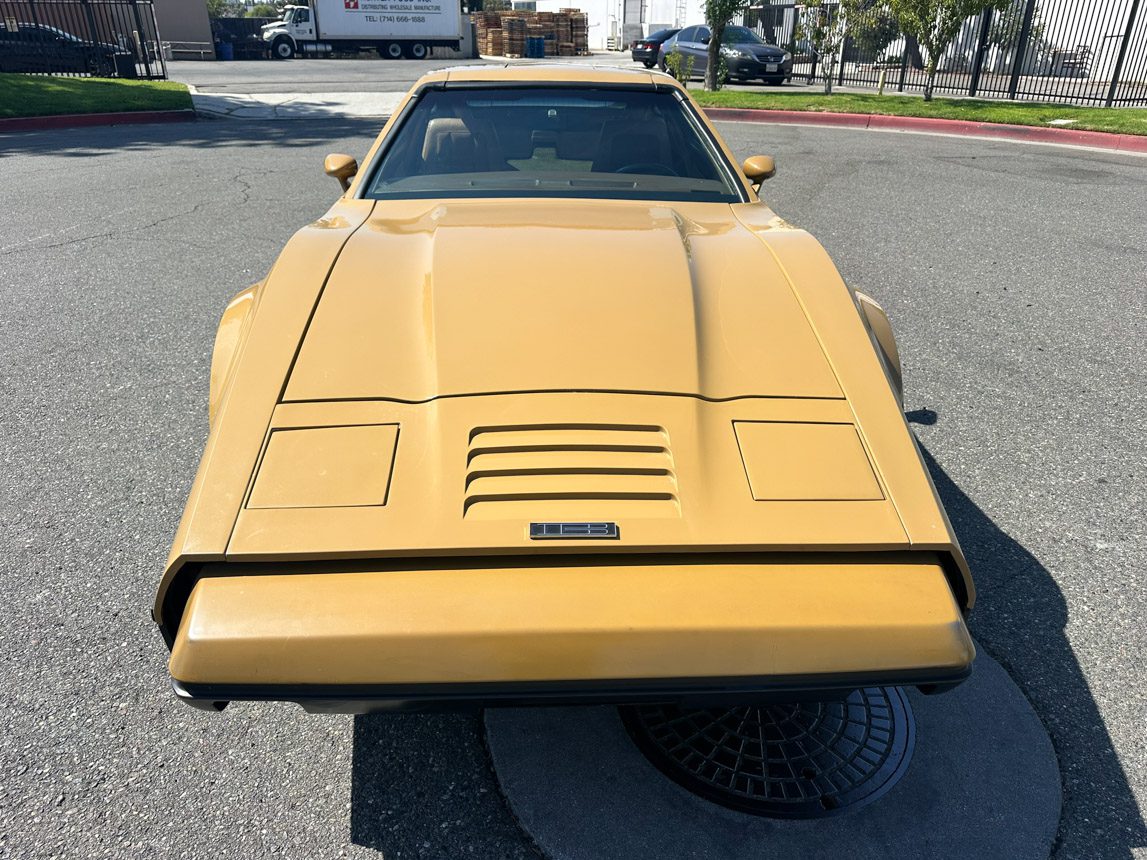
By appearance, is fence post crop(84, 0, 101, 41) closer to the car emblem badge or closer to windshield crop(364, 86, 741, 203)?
windshield crop(364, 86, 741, 203)

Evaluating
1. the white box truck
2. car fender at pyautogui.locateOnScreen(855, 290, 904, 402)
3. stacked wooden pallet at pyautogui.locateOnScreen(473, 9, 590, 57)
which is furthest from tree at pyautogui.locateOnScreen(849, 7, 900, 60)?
the white box truck

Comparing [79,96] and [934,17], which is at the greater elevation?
[934,17]

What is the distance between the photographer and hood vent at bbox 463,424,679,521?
66.7 inches

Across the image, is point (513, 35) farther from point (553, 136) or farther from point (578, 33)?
point (553, 136)

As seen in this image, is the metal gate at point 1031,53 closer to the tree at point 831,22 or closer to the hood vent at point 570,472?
the tree at point 831,22

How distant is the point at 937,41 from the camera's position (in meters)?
14.4

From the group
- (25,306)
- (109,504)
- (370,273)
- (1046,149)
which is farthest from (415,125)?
(1046,149)

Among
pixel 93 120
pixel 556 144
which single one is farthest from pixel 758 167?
pixel 93 120

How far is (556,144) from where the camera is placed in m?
3.35

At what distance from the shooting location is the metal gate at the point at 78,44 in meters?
18.5

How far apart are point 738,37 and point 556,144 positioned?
21495mm

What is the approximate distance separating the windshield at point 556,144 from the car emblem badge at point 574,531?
1.77 metres

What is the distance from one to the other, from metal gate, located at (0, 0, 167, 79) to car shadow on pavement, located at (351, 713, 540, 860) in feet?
69.1

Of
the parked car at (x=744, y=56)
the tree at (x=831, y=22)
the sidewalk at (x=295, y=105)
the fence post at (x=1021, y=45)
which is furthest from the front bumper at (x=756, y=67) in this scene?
the sidewalk at (x=295, y=105)
